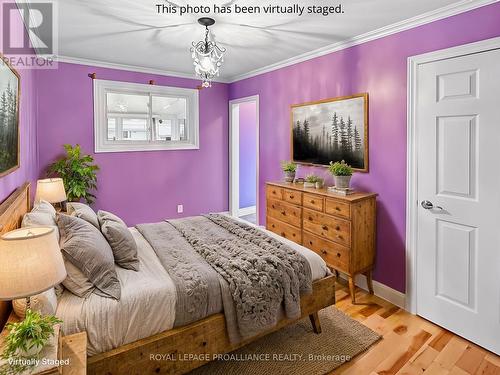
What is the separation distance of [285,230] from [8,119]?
2.74 metres

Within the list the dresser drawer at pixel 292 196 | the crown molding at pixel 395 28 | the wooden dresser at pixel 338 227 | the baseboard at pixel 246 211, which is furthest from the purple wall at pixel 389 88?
the baseboard at pixel 246 211

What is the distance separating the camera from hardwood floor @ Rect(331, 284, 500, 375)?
2.12m

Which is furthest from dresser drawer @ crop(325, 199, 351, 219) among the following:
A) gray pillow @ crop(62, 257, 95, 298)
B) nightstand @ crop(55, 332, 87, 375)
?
nightstand @ crop(55, 332, 87, 375)

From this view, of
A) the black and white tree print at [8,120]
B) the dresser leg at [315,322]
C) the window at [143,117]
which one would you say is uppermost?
the window at [143,117]

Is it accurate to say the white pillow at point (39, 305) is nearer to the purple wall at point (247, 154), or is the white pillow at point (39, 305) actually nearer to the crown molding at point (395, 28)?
the crown molding at point (395, 28)

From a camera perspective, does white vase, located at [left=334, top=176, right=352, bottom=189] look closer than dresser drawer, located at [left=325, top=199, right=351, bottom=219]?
No

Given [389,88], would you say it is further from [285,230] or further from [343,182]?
[285,230]

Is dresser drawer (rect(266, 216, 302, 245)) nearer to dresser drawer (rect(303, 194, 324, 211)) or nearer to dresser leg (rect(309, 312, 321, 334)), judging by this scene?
dresser drawer (rect(303, 194, 324, 211))

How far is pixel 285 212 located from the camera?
12.1 ft

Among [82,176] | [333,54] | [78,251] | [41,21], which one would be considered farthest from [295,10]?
[82,176]

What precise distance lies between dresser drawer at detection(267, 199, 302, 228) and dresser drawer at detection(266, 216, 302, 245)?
5cm

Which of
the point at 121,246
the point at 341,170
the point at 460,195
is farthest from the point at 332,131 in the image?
the point at 121,246

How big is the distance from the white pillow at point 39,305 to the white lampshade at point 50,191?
1.80 meters

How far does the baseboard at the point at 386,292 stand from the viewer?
9.56 feet
